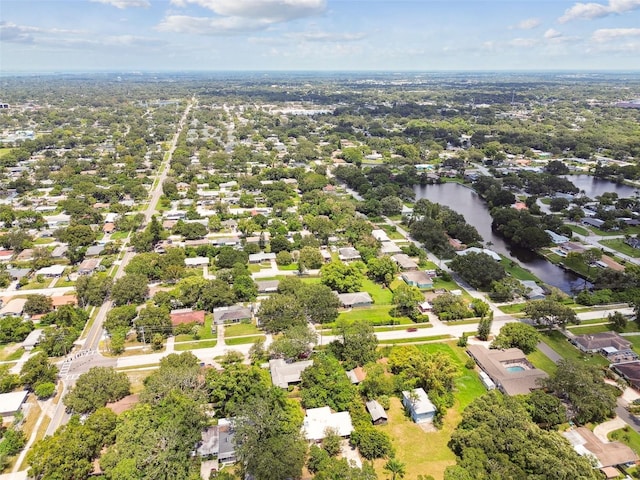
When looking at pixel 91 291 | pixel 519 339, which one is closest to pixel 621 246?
pixel 519 339

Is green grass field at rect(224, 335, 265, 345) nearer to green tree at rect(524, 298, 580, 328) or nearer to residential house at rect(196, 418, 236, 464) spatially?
residential house at rect(196, 418, 236, 464)

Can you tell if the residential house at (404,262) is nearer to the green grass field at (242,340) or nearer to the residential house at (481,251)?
the residential house at (481,251)

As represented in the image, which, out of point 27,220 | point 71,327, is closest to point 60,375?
point 71,327

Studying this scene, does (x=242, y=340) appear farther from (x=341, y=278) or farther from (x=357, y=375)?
(x=341, y=278)

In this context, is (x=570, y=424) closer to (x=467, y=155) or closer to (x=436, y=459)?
(x=436, y=459)

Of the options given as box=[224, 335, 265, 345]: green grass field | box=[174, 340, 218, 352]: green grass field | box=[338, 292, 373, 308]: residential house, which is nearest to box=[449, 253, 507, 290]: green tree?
box=[338, 292, 373, 308]: residential house

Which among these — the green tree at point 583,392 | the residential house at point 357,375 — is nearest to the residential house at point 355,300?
the residential house at point 357,375
